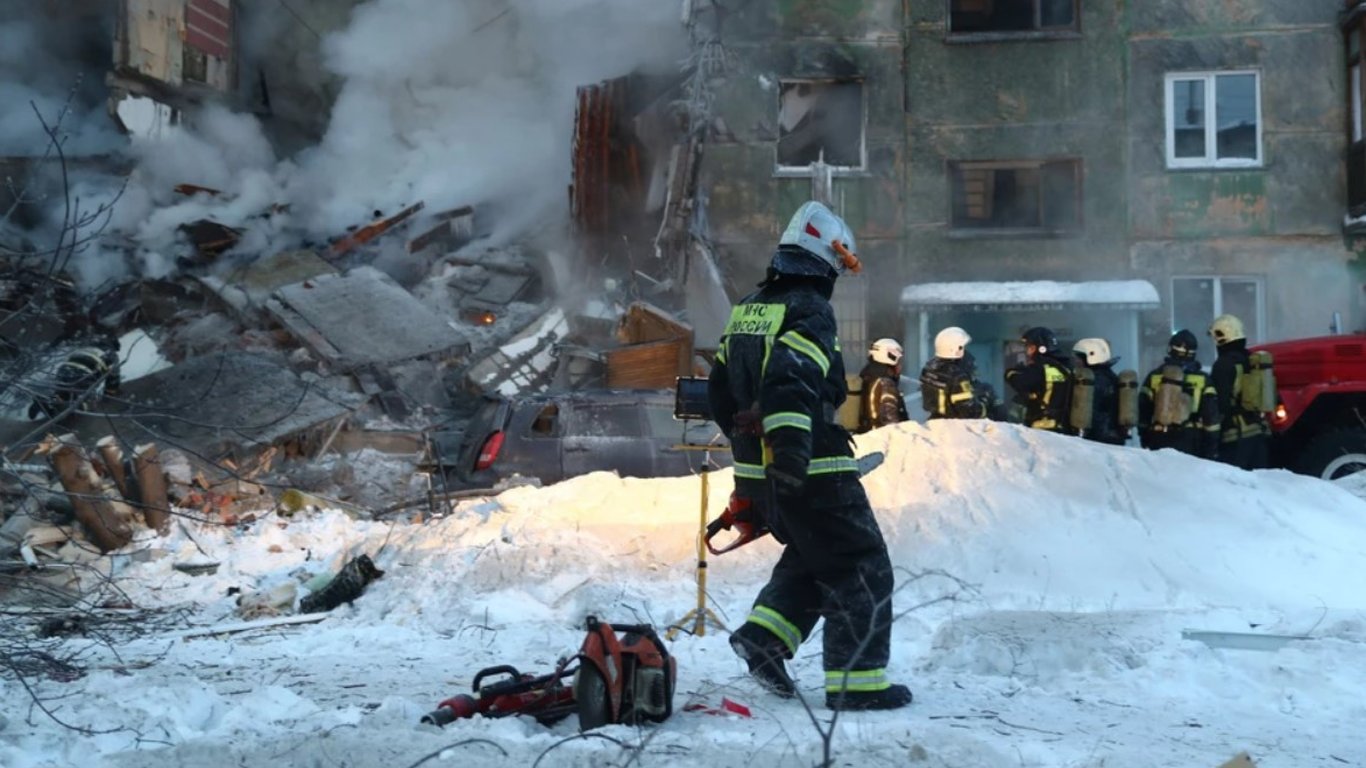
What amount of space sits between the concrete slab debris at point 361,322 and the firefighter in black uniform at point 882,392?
9134mm

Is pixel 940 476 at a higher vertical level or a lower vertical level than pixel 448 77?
lower

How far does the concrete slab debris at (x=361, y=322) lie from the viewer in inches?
711

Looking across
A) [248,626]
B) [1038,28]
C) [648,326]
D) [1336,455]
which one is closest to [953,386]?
[1336,455]

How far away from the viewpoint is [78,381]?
6.15 m

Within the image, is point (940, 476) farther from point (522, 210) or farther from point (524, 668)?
point (522, 210)

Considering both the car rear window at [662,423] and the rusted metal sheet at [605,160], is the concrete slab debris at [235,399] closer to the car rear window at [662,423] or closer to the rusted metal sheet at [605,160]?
the car rear window at [662,423]

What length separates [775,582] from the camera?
529 cm

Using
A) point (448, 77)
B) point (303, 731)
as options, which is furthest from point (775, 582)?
point (448, 77)

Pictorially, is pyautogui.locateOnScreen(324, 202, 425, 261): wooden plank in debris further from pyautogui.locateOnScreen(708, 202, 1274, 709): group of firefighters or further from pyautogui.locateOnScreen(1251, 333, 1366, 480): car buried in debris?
pyautogui.locateOnScreen(708, 202, 1274, 709): group of firefighters

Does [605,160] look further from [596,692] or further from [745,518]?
[596,692]

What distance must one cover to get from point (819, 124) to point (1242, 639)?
1505 centimetres

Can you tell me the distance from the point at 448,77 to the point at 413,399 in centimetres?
907

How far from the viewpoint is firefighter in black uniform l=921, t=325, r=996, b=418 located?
33.8 ft

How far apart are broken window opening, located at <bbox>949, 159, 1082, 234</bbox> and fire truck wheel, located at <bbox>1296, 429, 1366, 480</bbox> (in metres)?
8.73
